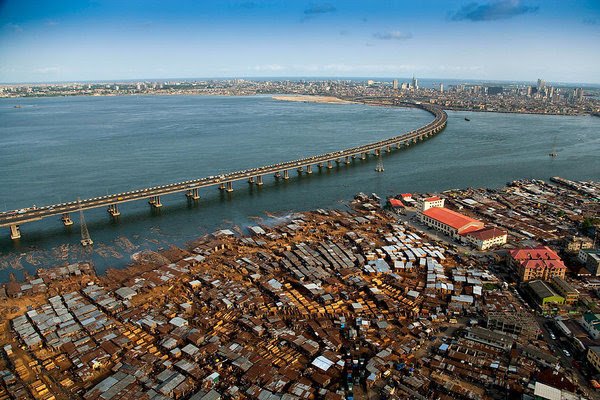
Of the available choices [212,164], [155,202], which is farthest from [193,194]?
[212,164]

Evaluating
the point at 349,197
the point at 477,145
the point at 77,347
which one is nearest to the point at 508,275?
the point at 349,197

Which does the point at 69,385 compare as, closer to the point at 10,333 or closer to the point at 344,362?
the point at 10,333

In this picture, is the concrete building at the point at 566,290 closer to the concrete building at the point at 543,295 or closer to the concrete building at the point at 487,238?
the concrete building at the point at 543,295

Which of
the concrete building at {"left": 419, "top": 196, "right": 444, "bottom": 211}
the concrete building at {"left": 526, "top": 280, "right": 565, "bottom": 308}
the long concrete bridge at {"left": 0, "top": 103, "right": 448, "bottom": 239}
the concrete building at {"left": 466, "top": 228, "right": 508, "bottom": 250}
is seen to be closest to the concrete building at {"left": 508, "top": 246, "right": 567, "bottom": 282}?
the concrete building at {"left": 526, "top": 280, "right": 565, "bottom": 308}

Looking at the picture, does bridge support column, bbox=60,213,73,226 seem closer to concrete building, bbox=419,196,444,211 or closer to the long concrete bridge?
the long concrete bridge

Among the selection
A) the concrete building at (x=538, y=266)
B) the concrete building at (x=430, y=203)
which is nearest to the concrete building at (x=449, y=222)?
the concrete building at (x=430, y=203)
